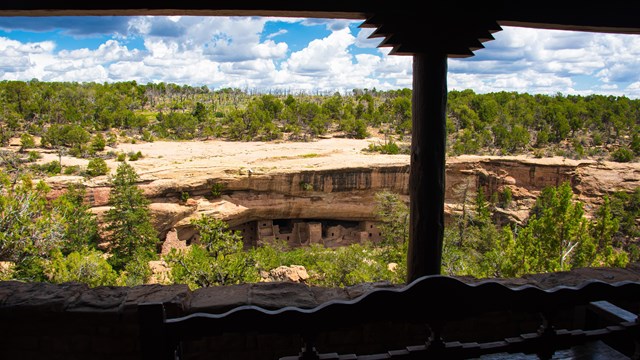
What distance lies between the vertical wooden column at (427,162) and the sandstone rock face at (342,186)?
13.8 m

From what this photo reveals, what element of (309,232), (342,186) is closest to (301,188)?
(342,186)

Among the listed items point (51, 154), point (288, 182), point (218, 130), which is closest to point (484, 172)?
point (288, 182)

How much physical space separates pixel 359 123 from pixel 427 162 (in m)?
20.7

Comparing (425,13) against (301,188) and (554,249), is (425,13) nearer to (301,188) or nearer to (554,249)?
(554,249)

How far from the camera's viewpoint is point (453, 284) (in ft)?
3.77

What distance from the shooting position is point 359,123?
77.0 ft

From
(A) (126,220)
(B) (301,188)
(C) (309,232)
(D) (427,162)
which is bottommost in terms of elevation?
(C) (309,232)

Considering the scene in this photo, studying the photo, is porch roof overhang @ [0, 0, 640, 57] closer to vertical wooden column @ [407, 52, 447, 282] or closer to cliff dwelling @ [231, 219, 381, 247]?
vertical wooden column @ [407, 52, 447, 282]

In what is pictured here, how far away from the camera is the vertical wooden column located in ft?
9.53

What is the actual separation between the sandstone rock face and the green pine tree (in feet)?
3.56

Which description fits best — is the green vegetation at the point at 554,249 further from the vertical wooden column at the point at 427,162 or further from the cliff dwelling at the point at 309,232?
the cliff dwelling at the point at 309,232

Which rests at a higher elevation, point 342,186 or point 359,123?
point 359,123

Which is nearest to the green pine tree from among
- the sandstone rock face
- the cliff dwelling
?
the sandstone rock face

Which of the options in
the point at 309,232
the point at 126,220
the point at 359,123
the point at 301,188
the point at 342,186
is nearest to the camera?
the point at 126,220
